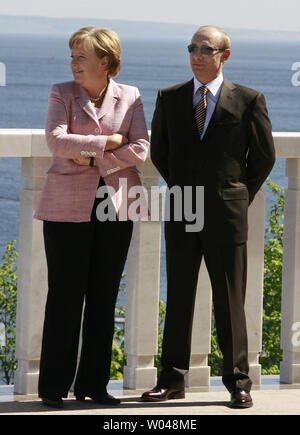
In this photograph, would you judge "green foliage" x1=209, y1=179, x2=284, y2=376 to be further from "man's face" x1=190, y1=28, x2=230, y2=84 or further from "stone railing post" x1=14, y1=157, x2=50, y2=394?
"man's face" x1=190, y1=28, x2=230, y2=84

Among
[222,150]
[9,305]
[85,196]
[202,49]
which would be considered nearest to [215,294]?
[222,150]

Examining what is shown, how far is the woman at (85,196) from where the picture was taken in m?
5.25

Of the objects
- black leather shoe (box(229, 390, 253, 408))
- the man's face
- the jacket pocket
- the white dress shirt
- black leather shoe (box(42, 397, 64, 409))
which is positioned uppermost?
the man's face

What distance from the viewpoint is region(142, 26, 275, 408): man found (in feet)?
17.7

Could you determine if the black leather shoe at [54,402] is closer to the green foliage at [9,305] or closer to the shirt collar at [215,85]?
the shirt collar at [215,85]

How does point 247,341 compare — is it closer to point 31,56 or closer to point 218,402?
point 218,402

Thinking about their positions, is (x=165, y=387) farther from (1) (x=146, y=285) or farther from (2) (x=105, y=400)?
(1) (x=146, y=285)

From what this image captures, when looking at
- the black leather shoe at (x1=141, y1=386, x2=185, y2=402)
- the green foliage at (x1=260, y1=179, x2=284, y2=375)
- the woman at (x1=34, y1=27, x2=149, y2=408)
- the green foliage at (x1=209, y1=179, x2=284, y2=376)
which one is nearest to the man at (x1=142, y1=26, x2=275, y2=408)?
the woman at (x1=34, y1=27, x2=149, y2=408)

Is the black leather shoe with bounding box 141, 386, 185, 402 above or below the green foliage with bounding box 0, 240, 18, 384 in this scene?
below

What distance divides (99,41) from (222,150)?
801 millimetres

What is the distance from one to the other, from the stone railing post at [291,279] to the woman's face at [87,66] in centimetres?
133

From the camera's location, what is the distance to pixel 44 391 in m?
5.47

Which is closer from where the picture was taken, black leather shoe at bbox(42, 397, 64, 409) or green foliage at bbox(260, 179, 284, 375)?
black leather shoe at bbox(42, 397, 64, 409)

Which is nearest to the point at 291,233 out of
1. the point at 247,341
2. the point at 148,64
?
the point at 247,341
